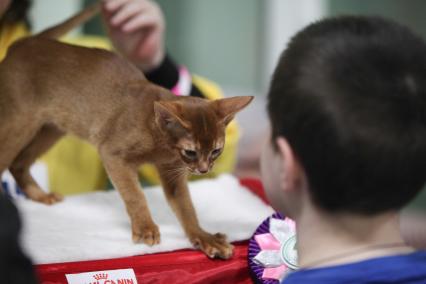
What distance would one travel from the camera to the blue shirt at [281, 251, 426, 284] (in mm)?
657

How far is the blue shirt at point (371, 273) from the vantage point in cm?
66

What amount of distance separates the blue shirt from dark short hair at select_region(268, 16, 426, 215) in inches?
2.5

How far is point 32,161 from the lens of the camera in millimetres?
1188

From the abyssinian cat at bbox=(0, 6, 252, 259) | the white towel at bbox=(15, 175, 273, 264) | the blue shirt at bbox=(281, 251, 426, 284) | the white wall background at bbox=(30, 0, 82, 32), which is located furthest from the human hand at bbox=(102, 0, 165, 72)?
the blue shirt at bbox=(281, 251, 426, 284)

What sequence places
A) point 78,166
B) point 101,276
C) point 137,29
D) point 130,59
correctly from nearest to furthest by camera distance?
1. point 101,276
2. point 137,29
3. point 130,59
4. point 78,166

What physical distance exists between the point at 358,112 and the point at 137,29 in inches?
33.2

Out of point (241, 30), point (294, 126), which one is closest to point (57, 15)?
point (241, 30)

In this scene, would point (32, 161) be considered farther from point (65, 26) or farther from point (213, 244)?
point (213, 244)

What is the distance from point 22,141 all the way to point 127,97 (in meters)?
0.23

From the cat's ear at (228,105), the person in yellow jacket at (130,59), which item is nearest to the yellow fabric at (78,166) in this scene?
the person in yellow jacket at (130,59)

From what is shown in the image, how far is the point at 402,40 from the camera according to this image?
2.17 ft

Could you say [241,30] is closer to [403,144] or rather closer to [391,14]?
[391,14]

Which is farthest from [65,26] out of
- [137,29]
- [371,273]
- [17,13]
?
[371,273]

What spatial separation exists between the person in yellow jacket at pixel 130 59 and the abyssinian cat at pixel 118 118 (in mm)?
193
